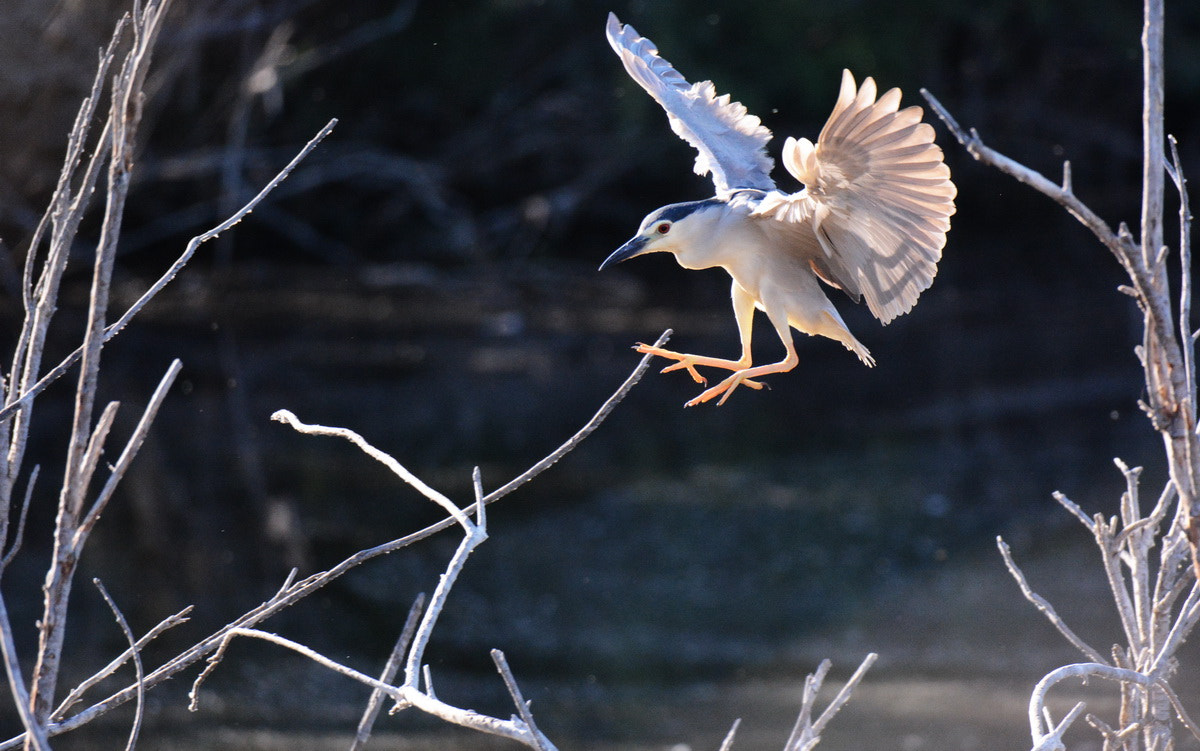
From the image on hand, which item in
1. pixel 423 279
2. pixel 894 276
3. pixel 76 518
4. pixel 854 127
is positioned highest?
pixel 854 127

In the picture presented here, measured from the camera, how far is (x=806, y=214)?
208cm

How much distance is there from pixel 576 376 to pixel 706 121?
5860mm

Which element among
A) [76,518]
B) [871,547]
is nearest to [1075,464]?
[871,547]

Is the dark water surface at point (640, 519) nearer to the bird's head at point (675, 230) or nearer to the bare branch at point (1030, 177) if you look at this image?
the bird's head at point (675, 230)

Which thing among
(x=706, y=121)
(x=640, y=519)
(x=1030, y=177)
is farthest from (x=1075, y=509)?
(x=640, y=519)

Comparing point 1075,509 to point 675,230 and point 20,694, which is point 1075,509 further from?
point 20,694

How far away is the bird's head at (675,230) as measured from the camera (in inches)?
85.5

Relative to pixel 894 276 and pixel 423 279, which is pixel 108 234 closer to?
pixel 894 276

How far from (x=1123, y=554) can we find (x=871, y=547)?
391 centimetres

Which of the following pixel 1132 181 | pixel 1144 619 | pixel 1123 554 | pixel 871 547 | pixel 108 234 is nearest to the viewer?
pixel 108 234

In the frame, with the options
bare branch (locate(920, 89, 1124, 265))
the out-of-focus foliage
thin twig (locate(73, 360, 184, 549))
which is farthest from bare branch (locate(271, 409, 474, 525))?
the out-of-focus foliage

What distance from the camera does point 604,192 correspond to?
36.9 ft

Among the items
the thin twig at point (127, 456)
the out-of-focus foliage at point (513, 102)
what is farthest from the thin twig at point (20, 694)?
the out-of-focus foliage at point (513, 102)

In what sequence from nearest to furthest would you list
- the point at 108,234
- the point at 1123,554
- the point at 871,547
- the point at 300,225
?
the point at 108,234 → the point at 1123,554 → the point at 871,547 → the point at 300,225
